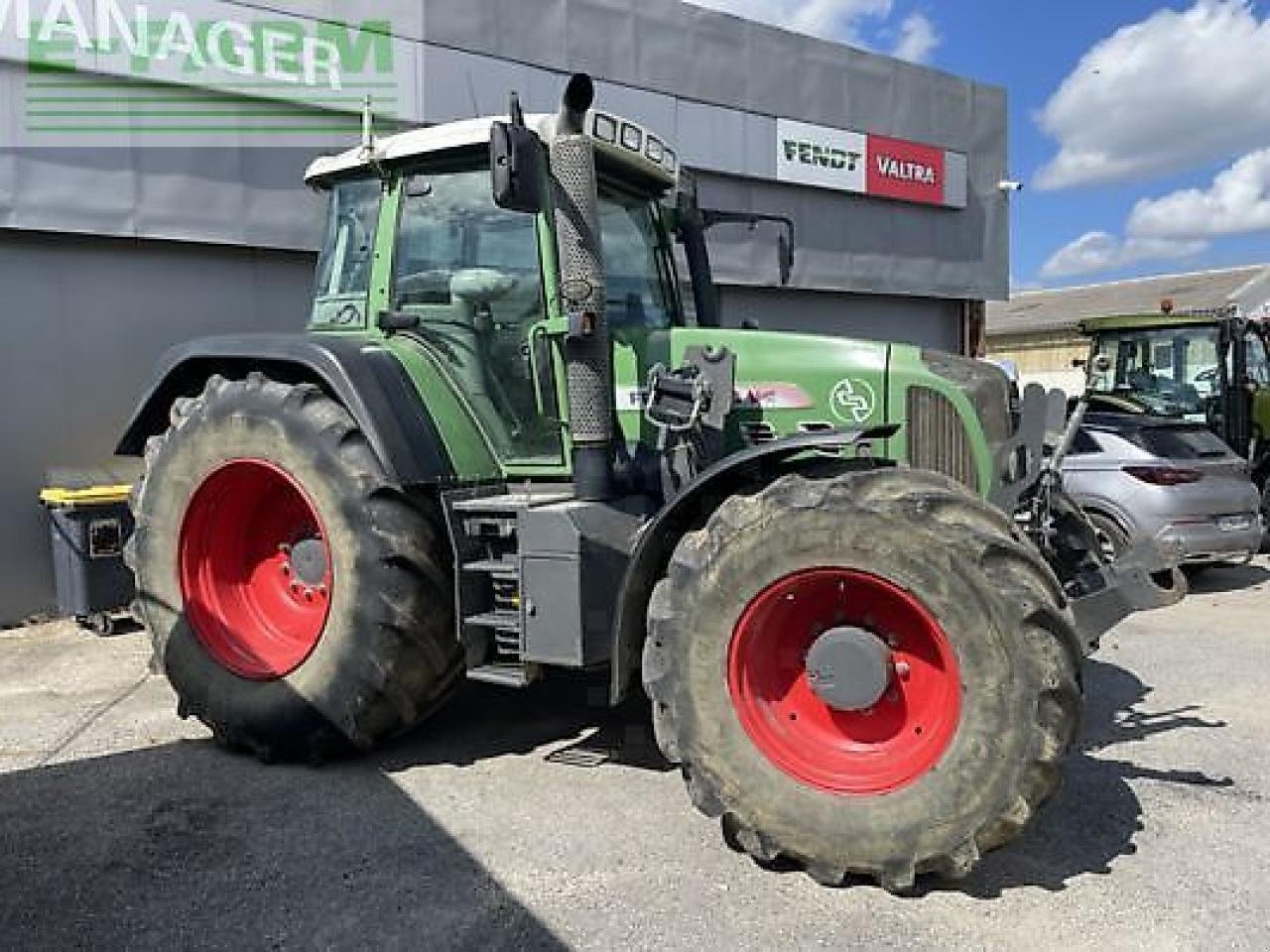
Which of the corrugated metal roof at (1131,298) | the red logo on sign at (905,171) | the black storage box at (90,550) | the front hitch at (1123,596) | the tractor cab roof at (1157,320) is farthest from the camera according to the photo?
the corrugated metal roof at (1131,298)

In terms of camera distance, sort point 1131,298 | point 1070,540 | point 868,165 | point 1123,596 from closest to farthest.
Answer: point 1123,596, point 1070,540, point 868,165, point 1131,298

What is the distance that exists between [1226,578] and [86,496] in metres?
8.74

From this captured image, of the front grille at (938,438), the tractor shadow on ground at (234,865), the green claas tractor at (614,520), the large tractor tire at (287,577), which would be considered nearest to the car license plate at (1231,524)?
the green claas tractor at (614,520)

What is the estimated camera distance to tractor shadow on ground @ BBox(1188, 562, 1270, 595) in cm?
861

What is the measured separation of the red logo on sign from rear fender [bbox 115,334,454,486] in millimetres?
8857

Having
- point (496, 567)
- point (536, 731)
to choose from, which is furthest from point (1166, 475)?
point (496, 567)

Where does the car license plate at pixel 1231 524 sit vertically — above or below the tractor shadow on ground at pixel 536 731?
above

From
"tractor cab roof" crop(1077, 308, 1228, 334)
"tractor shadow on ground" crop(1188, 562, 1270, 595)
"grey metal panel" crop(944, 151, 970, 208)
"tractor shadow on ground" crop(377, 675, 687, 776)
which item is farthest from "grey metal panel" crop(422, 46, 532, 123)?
"tractor shadow on ground" crop(1188, 562, 1270, 595)

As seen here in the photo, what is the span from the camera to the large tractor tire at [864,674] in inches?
123

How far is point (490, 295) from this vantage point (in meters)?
4.50

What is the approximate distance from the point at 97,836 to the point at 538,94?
7.32 m

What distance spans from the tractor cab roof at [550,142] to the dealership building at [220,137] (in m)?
1.78

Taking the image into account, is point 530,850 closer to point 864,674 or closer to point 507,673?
point 507,673

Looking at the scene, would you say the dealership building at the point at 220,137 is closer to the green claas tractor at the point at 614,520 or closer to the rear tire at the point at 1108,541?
the green claas tractor at the point at 614,520
